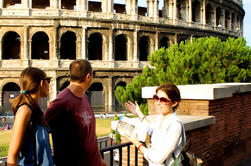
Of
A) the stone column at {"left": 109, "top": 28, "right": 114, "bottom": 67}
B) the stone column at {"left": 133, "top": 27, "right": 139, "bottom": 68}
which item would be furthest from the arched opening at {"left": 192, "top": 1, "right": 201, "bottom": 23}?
the stone column at {"left": 109, "top": 28, "right": 114, "bottom": 67}

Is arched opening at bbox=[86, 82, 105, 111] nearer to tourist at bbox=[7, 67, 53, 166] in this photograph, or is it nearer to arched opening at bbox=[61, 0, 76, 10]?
arched opening at bbox=[61, 0, 76, 10]

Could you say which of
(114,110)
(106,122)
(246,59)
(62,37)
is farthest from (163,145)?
(62,37)

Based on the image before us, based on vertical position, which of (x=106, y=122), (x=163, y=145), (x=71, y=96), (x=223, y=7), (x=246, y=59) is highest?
(x=223, y=7)

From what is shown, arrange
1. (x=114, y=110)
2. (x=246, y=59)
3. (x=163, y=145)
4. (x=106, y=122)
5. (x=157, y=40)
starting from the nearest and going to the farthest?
1. (x=163, y=145)
2. (x=246, y=59)
3. (x=106, y=122)
4. (x=114, y=110)
5. (x=157, y=40)

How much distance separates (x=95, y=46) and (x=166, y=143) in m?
22.1

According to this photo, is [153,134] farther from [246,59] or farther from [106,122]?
[106,122]

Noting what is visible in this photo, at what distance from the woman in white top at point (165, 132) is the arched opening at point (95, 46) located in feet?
70.2

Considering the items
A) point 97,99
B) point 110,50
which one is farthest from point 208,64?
point 97,99

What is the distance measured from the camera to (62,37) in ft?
73.5

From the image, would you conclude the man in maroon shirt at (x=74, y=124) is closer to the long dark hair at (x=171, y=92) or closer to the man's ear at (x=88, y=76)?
the man's ear at (x=88, y=76)

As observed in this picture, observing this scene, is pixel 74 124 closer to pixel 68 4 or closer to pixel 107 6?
pixel 107 6

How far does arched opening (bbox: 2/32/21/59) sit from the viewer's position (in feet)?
72.4

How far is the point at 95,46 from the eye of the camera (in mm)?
23750

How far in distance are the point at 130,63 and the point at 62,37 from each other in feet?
20.2
